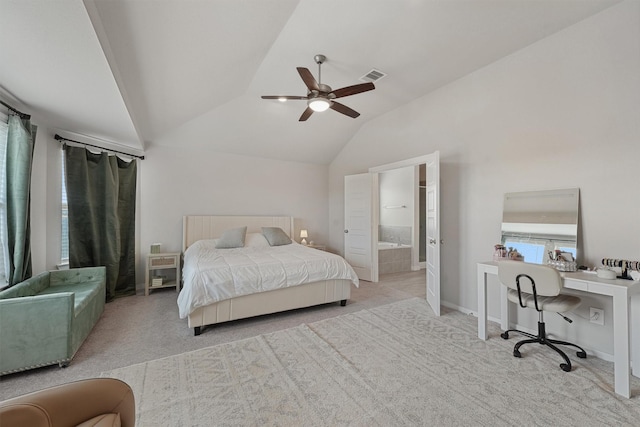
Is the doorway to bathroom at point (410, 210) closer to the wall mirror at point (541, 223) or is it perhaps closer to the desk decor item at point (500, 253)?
the desk decor item at point (500, 253)

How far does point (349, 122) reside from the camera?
4.86m

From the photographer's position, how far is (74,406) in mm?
982

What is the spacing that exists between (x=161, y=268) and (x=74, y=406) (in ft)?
11.3

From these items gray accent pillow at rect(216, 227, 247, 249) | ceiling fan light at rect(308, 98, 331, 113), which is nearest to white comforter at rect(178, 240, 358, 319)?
A: gray accent pillow at rect(216, 227, 247, 249)

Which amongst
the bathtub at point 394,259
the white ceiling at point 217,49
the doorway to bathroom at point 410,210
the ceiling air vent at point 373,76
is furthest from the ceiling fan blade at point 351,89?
the bathtub at point 394,259

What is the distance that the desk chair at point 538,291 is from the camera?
6.88ft

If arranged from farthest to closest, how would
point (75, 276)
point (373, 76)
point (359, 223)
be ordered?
point (359, 223) → point (373, 76) → point (75, 276)

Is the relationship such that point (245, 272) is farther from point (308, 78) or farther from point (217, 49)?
point (217, 49)

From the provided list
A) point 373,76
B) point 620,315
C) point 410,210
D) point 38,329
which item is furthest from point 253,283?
point 410,210

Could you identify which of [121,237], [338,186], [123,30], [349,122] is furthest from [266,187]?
[123,30]

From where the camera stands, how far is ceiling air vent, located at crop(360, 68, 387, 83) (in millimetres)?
3252

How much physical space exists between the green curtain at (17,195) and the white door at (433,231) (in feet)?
14.4

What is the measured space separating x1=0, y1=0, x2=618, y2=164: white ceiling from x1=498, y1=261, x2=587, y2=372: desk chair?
7.52 feet

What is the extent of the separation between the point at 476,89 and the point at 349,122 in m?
2.14
